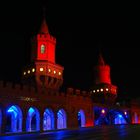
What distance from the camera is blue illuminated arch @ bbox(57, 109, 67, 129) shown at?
4619 centimetres

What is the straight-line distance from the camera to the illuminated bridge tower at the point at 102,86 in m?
72.8

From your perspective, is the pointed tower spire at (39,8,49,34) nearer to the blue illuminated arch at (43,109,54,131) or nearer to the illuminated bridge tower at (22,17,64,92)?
the illuminated bridge tower at (22,17,64,92)

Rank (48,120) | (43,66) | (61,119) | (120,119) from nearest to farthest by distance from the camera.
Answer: (48,120)
(61,119)
(43,66)
(120,119)

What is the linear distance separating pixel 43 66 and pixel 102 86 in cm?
2517

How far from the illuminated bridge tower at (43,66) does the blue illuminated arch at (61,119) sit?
533cm

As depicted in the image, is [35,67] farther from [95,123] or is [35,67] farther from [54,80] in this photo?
[95,123]

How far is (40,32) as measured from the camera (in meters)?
53.7

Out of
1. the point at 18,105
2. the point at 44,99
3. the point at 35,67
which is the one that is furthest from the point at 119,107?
the point at 18,105

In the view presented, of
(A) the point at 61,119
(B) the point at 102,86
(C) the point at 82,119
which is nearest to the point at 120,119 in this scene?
(B) the point at 102,86

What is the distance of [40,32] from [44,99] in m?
15.5

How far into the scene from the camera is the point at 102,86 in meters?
72.8

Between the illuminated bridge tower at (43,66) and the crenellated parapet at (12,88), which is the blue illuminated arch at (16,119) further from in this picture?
the illuminated bridge tower at (43,66)

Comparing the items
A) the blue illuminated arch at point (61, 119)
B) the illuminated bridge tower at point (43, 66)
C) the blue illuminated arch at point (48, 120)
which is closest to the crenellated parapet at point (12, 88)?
the blue illuminated arch at point (48, 120)

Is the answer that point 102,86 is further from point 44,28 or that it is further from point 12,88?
point 12,88
